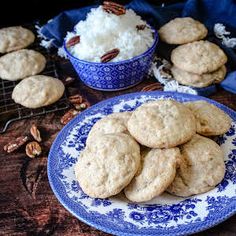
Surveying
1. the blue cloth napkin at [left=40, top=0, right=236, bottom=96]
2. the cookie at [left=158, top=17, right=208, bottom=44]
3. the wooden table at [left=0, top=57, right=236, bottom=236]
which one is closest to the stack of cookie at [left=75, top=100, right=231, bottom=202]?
the wooden table at [left=0, top=57, right=236, bottom=236]

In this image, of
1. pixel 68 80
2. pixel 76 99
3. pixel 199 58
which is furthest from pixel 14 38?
pixel 199 58

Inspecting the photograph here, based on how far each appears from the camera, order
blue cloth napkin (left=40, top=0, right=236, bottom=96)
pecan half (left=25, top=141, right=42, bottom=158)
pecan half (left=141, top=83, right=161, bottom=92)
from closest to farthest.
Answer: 1. pecan half (left=25, top=141, right=42, bottom=158)
2. pecan half (left=141, top=83, right=161, bottom=92)
3. blue cloth napkin (left=40, top=0, right=236, bottom=96)

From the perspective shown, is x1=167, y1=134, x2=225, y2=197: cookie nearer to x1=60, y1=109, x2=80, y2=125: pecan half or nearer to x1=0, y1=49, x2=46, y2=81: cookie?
x1=60, y1=109, x2=80, y2=125: pecan half

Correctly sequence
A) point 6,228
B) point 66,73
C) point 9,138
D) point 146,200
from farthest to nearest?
point 66,73 → point 9,138 → point 6,228 → point 146,200

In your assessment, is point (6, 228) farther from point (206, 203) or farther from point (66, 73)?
point (66, 73)

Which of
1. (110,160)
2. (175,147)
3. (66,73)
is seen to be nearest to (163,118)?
(175,147)

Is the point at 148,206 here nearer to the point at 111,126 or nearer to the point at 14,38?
the point at 111,126

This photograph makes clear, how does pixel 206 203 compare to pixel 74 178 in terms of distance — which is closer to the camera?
pixel 206 203
